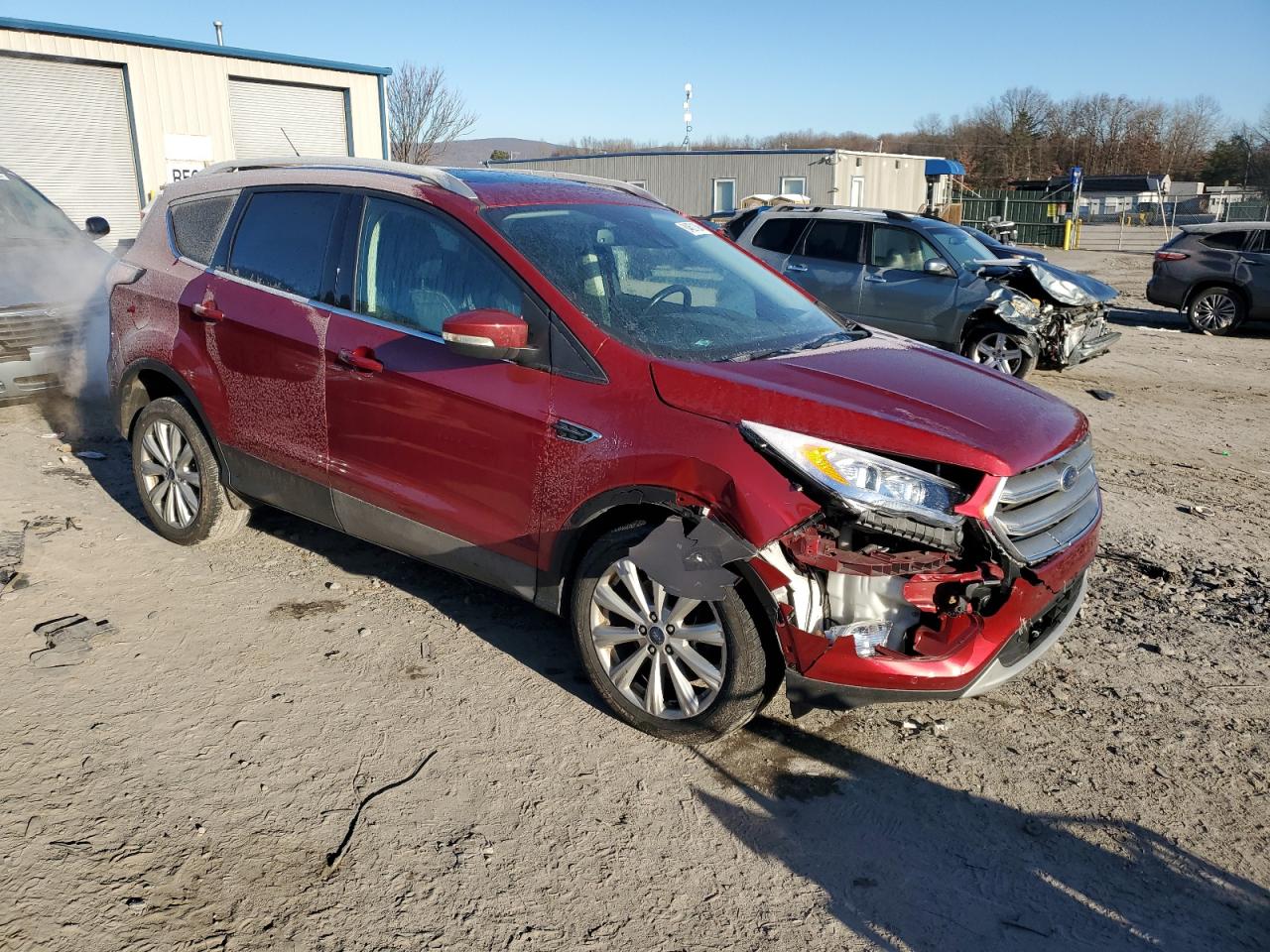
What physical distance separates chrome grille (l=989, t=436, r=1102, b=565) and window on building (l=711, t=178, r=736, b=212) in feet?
123

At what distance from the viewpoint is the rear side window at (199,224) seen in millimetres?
4852

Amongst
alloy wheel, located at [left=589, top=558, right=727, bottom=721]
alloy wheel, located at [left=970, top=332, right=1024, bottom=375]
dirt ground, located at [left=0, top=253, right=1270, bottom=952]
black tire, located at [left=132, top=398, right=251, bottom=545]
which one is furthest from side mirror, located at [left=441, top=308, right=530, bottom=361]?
alloy wheel, located at [left=970, top=332, right=1024, bottom=375]

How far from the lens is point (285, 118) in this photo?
69.5ft

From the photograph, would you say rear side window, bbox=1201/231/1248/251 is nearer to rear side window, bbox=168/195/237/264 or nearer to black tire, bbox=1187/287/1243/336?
black tire, bbox=1187/287/1243/336

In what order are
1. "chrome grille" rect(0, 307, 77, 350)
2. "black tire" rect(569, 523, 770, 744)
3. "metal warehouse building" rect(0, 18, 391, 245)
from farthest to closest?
"metal warehouse building" rect(0, 18, 391, 245), "chrome grille" rect(0, 307, 77, 350), "black tire" rect(569, 523, 770, 744)

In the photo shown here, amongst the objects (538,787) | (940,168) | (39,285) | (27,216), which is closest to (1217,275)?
(538,787)

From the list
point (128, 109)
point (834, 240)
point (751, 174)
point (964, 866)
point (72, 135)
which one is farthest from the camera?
point (751, 174)

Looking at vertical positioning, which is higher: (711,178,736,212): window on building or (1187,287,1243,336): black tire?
(711,178,736,212): window on building

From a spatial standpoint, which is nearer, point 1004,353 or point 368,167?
point 368,167

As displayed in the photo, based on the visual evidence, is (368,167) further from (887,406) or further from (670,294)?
(887,406)

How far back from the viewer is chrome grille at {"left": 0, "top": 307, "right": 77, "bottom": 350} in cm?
754

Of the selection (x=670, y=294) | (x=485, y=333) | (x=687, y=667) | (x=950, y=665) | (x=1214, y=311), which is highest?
(x=670, y=294)

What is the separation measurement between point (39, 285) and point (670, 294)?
671 cm

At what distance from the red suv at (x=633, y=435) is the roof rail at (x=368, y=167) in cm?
4
